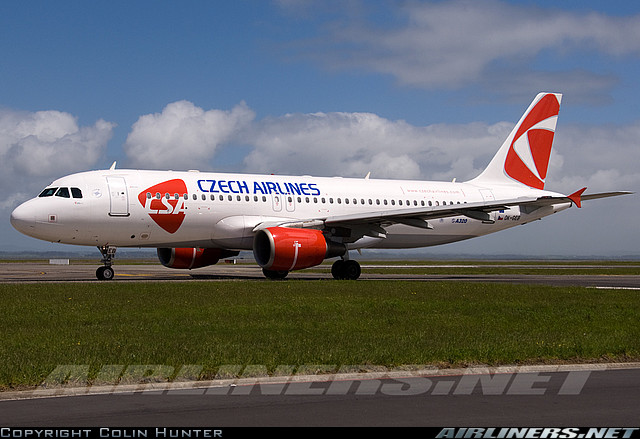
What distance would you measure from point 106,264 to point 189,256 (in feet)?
13.2

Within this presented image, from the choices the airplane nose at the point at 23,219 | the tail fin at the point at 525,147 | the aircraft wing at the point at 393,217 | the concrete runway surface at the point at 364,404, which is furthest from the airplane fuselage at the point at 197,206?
the concrete runway surface at the point at 364,404

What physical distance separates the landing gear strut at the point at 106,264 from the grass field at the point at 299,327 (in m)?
5.71

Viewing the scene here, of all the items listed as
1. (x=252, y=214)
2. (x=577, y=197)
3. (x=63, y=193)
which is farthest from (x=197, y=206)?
(x=577, y=197)

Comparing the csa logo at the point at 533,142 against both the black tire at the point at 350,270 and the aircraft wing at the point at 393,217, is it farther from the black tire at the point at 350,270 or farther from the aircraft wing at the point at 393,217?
the black tire at the point at 350,270

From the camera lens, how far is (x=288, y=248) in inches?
1006

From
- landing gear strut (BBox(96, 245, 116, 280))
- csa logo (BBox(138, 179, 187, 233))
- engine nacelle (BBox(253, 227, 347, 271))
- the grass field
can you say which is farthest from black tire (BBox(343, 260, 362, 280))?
landing gear strut (BBox(96, 245, 116, 280))

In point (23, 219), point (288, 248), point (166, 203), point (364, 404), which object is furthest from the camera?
point (166, 203)

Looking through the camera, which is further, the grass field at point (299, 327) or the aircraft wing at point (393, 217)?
the aircraft wing at point (393, 217)

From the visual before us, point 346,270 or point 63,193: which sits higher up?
point 63,193

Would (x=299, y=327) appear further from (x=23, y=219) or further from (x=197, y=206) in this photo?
(x=23, y=219)

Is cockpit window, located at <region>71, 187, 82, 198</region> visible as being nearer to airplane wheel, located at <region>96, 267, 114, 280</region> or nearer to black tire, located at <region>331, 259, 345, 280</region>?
airplane wheel, located at <region>96, 267, 114, 280</region>

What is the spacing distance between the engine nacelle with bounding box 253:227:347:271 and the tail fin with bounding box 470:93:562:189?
43.8 ft

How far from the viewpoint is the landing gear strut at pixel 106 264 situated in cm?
2642

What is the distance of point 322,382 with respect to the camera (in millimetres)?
8523
